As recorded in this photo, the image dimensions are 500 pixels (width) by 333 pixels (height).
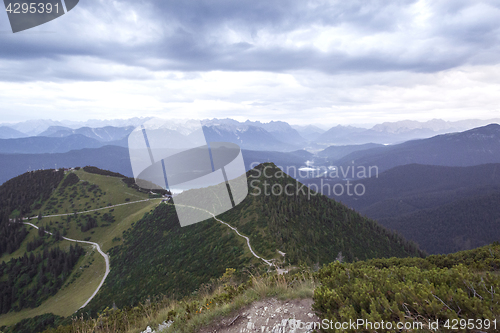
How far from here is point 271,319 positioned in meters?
5.75

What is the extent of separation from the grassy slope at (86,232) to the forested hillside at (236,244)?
5690mm

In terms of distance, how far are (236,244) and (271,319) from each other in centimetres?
2666

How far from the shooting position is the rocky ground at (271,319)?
536 cm

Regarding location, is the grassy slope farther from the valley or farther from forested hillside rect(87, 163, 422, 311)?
forested hillside rect(87, 163, 422, 311)

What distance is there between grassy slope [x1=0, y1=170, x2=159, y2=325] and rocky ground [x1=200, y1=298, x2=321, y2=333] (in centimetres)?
4853

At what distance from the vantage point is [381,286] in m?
5.23

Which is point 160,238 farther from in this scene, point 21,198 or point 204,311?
point 21,198

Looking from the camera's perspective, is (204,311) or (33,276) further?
(33,276)

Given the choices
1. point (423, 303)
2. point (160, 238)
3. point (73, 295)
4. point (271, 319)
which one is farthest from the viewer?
point (160, 238)

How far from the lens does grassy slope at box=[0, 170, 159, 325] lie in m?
45.4

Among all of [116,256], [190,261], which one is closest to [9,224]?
[116,256]

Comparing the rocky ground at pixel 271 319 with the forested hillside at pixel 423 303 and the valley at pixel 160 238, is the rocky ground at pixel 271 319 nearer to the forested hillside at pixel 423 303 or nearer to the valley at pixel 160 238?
the forested hillside at pixel 423 303

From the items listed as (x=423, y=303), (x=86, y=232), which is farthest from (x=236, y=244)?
(x=86, y=232)

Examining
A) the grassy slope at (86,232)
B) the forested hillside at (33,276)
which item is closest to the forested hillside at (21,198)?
the grassy slope at (86,232)
